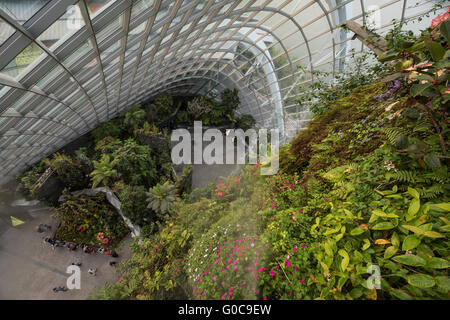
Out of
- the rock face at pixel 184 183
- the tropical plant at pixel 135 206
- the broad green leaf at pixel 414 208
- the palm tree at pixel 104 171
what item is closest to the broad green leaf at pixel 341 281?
the broad green leaf at pixel 414 208

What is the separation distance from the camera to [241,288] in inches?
84.2

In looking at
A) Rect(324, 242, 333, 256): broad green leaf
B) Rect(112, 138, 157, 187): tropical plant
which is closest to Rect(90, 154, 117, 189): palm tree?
Rect(112, 138, 157, 187): tropical plant

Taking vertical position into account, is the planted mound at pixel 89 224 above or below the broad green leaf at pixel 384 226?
below

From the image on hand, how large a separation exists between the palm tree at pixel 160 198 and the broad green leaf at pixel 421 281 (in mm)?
9353

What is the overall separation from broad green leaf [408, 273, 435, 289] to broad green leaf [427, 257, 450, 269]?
11cm

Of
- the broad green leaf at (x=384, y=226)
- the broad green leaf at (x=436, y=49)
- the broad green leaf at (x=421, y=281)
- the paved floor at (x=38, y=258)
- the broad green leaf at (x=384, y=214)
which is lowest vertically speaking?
the paved floor at (x=38, y=258)

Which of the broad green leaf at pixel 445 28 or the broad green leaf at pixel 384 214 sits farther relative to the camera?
the broad green leaf at pixel 445 28

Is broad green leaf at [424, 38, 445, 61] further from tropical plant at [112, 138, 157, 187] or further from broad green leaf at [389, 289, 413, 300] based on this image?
tropical plant at [112, 138, 157, 187]

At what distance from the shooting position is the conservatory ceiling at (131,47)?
3727 mm

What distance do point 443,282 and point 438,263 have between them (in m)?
0.14

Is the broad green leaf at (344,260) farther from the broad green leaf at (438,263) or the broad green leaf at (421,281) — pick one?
the broad green leaf at (438,263)

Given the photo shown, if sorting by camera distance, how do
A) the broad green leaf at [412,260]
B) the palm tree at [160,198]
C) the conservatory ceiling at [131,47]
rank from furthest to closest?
the palm tree at [160,198] → the conservatory ceiling at [131,47] → the broad green leaf at [412,260]

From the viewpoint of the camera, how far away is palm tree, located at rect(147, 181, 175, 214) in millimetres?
9492

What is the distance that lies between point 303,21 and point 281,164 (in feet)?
39.2
